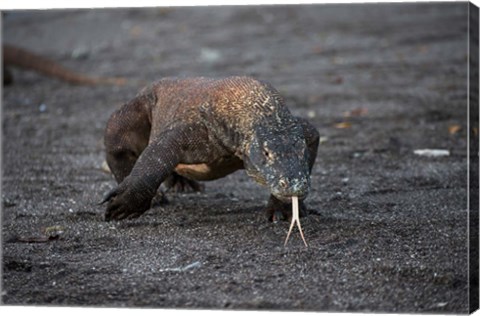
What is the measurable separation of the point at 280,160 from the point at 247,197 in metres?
1.52

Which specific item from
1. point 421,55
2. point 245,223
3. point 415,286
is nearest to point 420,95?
point 421,55

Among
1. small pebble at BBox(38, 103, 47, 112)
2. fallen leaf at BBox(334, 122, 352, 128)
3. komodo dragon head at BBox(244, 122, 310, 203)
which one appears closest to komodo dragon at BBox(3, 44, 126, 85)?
small pebble at BBox(38, 103, 47, 112)

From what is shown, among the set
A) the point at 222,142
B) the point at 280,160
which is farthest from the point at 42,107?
the point at 280,160

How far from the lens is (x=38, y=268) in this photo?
185 inches

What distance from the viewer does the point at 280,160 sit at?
4.55 meters

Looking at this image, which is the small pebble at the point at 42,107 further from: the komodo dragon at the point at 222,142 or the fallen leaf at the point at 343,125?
the komodo dragon at the point at 222,142

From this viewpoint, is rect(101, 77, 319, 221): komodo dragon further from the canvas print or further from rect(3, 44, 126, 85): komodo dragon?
rect(3, 44, 126, 85): komodo dragon

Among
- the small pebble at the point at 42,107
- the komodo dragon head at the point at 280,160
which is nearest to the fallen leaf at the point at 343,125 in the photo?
the small pebble at the point at 42,107

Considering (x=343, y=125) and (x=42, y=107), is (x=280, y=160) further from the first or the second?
(x=42, y=107)

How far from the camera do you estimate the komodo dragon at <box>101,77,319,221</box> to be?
459cm

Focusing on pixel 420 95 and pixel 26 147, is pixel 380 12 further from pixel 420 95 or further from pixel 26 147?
pixel 26 147

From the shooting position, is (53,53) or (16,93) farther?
(53,53)

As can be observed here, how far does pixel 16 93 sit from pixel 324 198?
17.9 feet

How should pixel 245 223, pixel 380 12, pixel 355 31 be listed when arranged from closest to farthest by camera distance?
1. pixel 245 223
2. pixel 355 31
3. pixel 380 12
